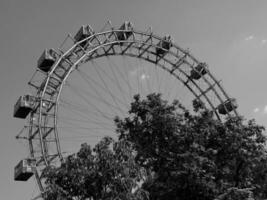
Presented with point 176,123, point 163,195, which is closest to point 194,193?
point 163,195

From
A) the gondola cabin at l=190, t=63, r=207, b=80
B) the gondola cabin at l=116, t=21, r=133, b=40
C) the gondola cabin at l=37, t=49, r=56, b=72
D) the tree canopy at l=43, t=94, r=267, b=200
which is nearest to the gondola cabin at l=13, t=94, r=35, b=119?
the gondola cabin at l=37, t=49, r=56, b=72

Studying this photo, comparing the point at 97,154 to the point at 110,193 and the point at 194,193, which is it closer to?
the point at 110,193

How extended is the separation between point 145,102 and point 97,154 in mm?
9703

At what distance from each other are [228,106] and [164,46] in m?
7.88

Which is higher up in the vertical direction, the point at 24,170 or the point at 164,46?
the point at 164,46

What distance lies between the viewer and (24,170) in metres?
25.4

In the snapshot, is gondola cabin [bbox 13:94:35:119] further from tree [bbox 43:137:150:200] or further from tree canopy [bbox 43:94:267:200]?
tree [bbox 43:137:150:200]

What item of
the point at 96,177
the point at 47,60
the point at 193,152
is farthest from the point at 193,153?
the point at 47,60

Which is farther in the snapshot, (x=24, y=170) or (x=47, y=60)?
(x=47, y=60)

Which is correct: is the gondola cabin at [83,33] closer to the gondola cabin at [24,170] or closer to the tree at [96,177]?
the gondola cabin at [24,170]

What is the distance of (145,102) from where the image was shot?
26.4 meters

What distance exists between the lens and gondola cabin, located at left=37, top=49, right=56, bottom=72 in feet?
95.5

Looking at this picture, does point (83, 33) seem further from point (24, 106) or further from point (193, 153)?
point (193, 153)

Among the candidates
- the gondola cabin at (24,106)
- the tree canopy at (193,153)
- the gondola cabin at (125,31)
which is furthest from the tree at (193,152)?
the gondola cabin at (125,31)
